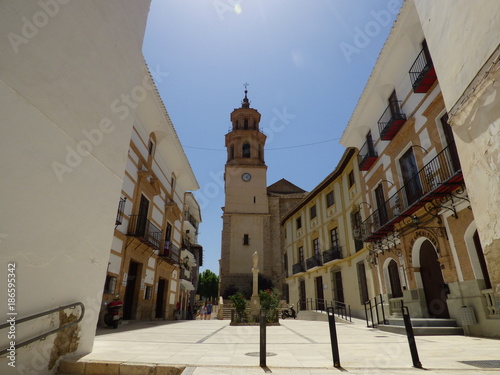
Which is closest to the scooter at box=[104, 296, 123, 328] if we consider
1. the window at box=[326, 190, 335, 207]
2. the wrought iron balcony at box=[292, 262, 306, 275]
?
the window at box=[326, 190, 335, 207]

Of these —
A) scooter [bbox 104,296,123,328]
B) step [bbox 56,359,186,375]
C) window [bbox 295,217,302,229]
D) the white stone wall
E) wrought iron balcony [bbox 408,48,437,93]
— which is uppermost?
wrought iron balcony [bbox 408,48,437,93]

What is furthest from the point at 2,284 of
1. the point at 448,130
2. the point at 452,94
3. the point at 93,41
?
the point at 448,130

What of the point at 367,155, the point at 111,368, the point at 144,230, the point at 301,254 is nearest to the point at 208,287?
the point at 301,254

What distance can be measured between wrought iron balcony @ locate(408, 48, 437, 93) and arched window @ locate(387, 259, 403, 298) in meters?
6.62

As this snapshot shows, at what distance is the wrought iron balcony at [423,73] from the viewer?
8.66 metres

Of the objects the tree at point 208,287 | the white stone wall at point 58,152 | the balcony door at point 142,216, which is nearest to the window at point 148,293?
the balcony door at point 142,216

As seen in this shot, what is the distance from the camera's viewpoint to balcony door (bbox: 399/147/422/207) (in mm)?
9877

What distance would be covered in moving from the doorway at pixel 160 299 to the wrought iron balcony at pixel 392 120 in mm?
12648

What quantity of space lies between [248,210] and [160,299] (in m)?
15.4

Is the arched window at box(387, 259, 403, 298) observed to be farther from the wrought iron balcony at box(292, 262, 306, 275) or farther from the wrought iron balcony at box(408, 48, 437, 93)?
the wrought iron balcony at box(292, 262, 306, 275)

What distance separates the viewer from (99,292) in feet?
13.9

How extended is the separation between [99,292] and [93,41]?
3.68 m

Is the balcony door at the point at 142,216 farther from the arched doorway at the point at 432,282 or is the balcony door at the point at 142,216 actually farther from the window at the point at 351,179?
the window at the point at 351,179

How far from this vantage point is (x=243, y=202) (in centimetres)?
2992
